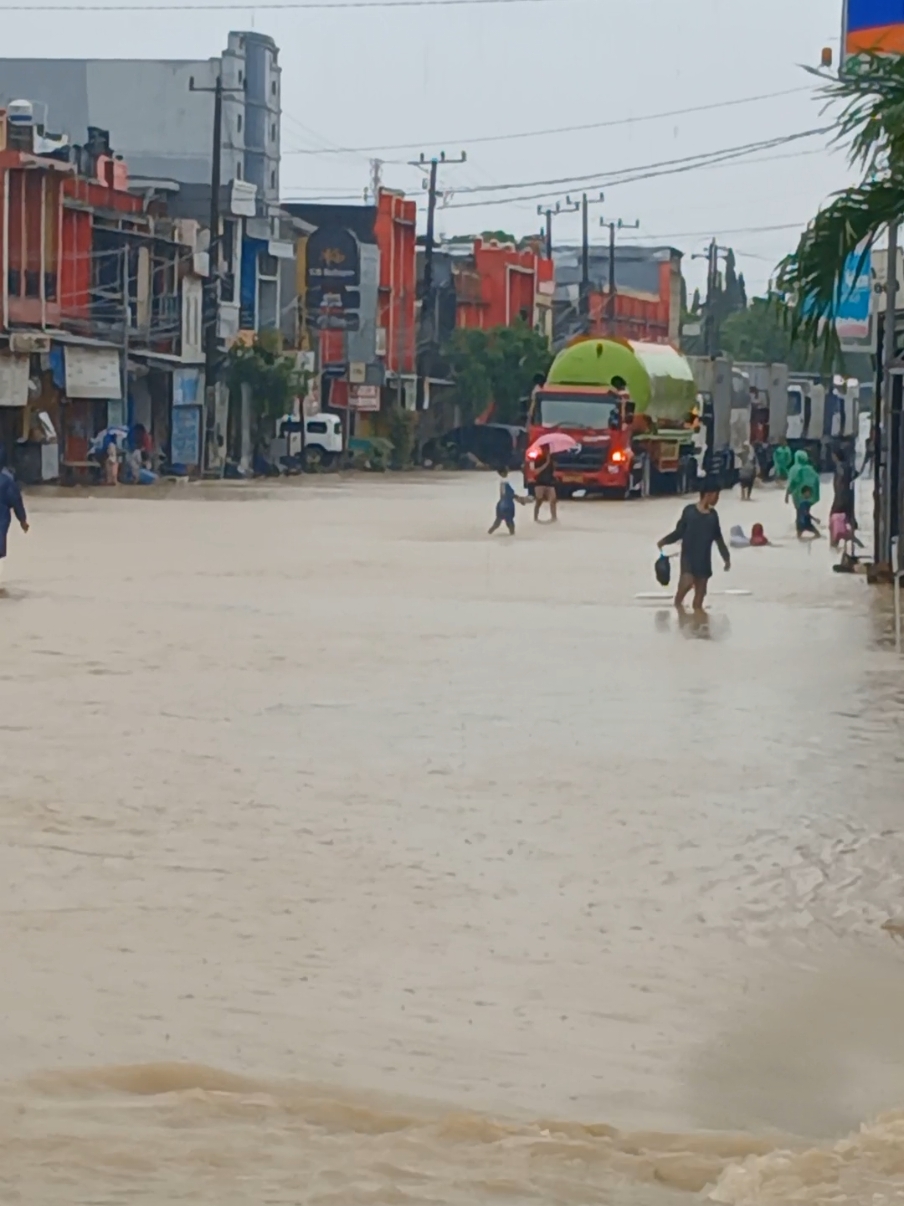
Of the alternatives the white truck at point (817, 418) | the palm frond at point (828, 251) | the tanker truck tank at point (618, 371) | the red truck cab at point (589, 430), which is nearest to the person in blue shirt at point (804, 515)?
the red truck cab at point (589, 430)

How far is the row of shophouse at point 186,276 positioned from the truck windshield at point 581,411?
12939 millimetres

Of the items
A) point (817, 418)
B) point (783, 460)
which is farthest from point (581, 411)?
point (817, 418)

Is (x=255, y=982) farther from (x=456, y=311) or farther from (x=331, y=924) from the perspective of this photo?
(x=456, y=311)

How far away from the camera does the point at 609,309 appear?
4970 inches

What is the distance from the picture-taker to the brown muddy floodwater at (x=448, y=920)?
23.7ft

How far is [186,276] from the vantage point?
76500 mm

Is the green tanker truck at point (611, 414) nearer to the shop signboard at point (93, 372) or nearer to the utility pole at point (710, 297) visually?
the shop signboard at point (93, 372)

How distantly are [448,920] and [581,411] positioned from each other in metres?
48.4

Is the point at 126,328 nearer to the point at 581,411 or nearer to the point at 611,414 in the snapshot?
the point at 581,411

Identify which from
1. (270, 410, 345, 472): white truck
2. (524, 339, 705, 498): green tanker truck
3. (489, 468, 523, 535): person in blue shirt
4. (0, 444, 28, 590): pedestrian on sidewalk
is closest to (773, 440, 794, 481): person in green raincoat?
(524, 339, 705, 498): green tanker truck

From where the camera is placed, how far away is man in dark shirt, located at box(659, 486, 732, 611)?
24828 millimetres

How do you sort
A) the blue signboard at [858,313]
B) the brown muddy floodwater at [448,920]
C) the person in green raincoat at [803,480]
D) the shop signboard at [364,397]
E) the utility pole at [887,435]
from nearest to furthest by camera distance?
the brown muddy floodwater at [448,920], the utility pole at [887,435], the blue signboard at [858,313], the person in green raincoat at [803,480], the shop signboard at [364,397]

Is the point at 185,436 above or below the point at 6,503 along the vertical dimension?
above

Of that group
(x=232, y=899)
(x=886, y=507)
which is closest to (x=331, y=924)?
(x=232, y=899)
